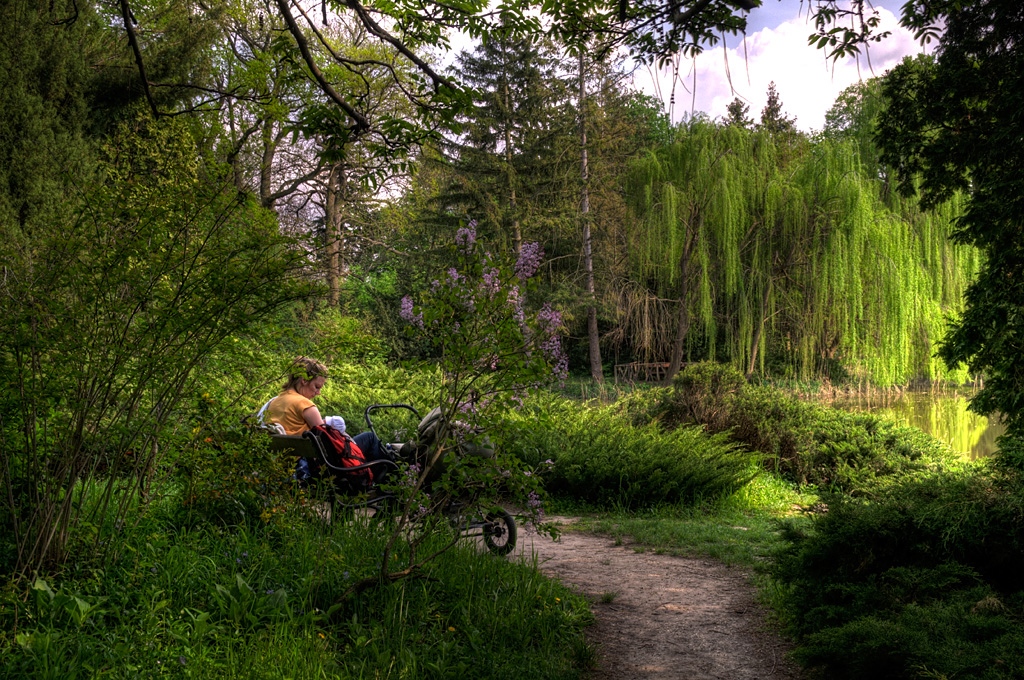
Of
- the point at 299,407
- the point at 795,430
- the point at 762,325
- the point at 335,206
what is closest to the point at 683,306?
the point at 762,325

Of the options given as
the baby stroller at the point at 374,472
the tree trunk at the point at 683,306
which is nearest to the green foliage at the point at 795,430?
the tree trunk at the point at 683,306

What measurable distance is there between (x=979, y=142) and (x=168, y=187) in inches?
199

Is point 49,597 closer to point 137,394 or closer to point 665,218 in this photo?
point 137,394

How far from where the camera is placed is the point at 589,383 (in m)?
23.4

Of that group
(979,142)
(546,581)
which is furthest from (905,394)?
(546,581)

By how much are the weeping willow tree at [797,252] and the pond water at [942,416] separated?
115 centimetres

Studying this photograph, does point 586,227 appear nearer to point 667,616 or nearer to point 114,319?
point 667,616

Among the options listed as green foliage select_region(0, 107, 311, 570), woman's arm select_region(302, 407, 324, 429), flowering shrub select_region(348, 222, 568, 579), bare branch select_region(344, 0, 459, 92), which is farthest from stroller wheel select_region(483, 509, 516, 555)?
bare branch select_region(344, 0, 459, 92)

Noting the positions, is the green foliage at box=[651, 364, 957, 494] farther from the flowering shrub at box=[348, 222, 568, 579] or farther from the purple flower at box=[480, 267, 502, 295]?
the flowering shrub at box=[348, 222, 568, 579]

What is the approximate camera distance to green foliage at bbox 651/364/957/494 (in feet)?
36.4

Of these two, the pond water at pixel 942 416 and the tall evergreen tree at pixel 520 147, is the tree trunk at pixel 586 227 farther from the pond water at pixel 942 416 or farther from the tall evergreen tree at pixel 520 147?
the pond water at pixel 942 416

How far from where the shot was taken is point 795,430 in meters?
11.7

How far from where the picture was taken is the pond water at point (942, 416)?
620 inches

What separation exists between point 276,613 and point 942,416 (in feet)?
58.7
